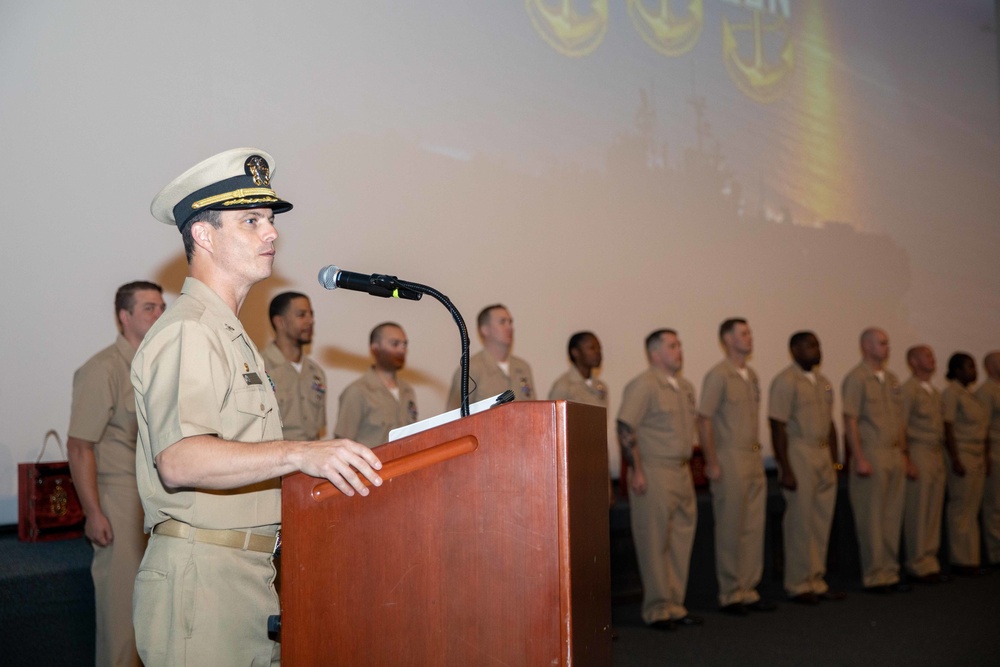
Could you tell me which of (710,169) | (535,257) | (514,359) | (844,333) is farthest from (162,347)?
(844,333)

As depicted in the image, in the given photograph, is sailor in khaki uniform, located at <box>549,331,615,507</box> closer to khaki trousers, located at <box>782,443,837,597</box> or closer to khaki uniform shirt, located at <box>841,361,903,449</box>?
khaki trousers, located at <box>782,443,837,597</box>

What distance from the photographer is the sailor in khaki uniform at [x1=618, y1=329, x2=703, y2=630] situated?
187 inches

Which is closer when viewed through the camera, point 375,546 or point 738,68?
point 375,546

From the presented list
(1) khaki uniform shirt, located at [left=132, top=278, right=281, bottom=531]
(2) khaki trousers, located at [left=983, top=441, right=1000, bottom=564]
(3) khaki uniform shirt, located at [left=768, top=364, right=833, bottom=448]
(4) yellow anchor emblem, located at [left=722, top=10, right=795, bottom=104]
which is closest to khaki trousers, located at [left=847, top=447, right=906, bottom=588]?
(3) khaki uniform shirt, located at [left=768, top=364, right=833, bottom=448]

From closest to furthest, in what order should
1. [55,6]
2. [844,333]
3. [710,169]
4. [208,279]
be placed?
[208,279] < [55,6] < [710,169] < [844,333]

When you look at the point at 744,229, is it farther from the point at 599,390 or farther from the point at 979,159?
the point at 979,159

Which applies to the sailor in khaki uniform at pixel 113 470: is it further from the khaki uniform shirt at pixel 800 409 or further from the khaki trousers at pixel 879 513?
the khaki trousers at pixel 879 513

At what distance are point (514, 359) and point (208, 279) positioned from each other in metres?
3.51

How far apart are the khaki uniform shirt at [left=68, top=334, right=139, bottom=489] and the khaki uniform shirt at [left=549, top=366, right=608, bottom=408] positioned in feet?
7.53

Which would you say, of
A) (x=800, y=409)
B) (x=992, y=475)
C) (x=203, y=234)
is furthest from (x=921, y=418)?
(x=203, y=234)

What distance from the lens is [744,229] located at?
653 cm

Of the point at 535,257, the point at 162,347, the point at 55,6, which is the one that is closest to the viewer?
the point at 162,347

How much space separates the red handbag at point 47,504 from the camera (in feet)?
12.0

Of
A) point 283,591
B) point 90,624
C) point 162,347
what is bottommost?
point 90,624
